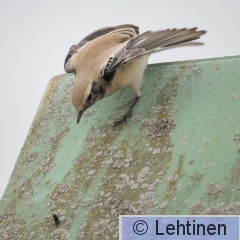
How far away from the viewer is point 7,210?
5293 mm

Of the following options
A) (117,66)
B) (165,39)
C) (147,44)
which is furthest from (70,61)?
(165,39)

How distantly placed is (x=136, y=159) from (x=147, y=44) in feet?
4.36

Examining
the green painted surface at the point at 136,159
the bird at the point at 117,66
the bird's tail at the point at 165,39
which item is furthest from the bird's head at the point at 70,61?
the bird's tail at the point at 165,39

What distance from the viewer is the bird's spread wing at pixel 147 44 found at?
577 centimetres

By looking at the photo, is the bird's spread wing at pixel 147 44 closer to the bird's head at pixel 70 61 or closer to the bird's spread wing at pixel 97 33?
the bird's head at pixel 70 61

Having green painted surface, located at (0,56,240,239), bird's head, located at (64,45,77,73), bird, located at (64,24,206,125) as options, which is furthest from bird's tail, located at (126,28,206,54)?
bird's head, located at (64,45,77,73)

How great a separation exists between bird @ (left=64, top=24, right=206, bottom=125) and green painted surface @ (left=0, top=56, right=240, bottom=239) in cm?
16

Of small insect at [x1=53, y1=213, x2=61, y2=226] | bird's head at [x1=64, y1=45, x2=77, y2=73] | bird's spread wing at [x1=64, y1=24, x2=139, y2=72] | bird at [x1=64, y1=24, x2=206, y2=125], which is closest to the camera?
small insect at [x1=53, y1=213, x2=61, y2=226]

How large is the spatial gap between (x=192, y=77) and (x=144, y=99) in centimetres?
50

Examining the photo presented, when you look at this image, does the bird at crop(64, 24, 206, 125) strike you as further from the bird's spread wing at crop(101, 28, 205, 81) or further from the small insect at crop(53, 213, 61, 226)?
the small insect at crop(53, 213, 61, 226)

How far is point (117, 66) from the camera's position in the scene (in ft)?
18.9

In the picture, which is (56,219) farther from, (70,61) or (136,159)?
(70,61)

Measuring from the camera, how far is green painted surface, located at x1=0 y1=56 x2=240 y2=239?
15.3ft

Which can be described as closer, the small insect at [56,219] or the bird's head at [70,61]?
the small insect at [56,219]
